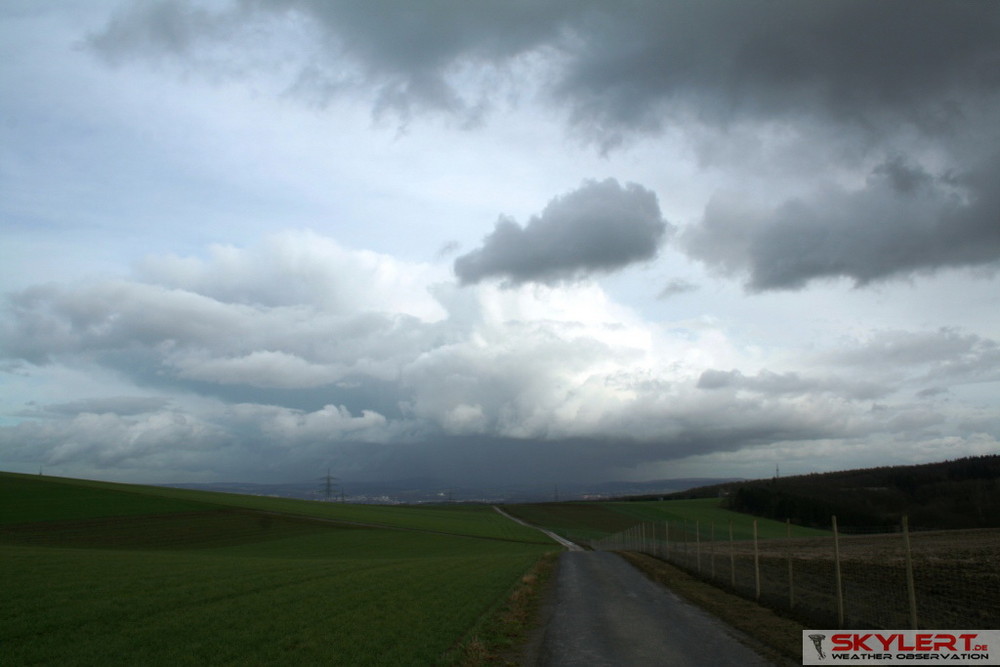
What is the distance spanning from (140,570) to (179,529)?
1733 inches

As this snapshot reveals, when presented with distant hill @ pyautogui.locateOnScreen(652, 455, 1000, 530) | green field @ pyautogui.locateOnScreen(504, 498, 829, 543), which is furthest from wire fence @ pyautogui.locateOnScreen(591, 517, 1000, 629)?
distant hill @ pyautogui.locateOnScreen(652, 455, 1000, 530)

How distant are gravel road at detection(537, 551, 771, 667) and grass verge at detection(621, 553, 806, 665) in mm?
341

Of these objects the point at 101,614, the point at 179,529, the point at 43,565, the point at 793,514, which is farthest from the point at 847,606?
the point at 793,514

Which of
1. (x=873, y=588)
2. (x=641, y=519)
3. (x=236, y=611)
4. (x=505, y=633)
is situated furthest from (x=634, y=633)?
(x=641, y=519)

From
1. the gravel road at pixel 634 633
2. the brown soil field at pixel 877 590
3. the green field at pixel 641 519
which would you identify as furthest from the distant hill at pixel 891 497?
the gravel road at pixel 634 633

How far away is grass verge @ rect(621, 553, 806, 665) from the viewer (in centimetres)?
1185

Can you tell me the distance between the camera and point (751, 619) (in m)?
15.3

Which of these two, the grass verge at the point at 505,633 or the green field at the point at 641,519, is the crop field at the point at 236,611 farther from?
the green field at the point at 641,519

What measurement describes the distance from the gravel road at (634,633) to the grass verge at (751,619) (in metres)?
0.34

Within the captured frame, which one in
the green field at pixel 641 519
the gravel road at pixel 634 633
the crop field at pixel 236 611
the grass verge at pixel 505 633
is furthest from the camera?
the green field at pixel 641 519

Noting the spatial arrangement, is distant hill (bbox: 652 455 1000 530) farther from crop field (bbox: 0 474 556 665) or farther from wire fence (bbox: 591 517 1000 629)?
crop field (bbox: 0 474 556 665)

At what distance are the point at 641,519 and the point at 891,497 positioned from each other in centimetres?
4427

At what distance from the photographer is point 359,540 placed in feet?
203

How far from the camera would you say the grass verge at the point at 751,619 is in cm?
1185
